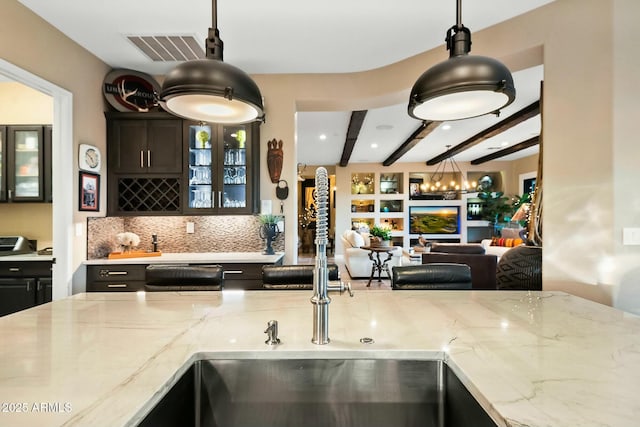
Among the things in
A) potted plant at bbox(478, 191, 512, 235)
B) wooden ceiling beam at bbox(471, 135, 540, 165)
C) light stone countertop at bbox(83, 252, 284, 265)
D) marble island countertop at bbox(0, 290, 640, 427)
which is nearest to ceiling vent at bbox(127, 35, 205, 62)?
light stone countertop at bbox(83, 252, 284, 265)

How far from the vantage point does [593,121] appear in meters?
2.15

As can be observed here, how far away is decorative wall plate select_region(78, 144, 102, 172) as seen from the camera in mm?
3055

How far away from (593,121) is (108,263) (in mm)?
4013

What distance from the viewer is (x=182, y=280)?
1.96m

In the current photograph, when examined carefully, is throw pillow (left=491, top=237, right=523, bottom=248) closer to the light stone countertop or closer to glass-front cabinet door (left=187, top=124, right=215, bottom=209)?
the light stone countertop

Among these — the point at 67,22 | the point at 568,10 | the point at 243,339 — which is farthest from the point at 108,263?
the point at 568,10

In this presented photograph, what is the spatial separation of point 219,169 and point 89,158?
3.92 ft

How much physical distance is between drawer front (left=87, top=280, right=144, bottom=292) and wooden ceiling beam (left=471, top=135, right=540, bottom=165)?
673cm

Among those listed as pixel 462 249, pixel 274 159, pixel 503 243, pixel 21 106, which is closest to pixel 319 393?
pixel 274 159

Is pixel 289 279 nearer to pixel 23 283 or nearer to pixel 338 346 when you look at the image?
pixel 338 346

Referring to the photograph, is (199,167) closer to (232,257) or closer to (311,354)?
(232,257)

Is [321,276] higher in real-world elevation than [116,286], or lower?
higher

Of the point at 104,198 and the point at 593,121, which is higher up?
the point at 593,121

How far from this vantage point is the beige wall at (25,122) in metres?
3.60
